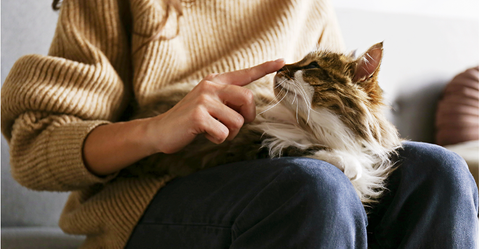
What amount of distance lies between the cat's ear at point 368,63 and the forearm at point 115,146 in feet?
1.57

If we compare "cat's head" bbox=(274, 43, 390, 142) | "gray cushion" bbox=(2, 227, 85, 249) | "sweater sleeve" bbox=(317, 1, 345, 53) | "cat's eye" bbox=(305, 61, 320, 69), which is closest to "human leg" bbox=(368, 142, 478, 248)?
"cat's head" bbox=(274, 43, 390, 142)

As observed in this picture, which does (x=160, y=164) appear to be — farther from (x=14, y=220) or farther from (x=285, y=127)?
(x=14, y=220)

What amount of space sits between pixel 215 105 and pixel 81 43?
0.48 meters

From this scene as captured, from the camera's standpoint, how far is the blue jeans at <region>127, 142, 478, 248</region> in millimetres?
568

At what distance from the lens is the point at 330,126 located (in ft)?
2.48

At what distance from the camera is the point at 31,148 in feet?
2.82

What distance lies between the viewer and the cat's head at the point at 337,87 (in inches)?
29.1

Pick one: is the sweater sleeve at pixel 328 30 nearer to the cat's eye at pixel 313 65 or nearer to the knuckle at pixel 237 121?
the cat's eye at pixel 313 65

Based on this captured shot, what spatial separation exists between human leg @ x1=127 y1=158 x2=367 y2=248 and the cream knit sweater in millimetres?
157

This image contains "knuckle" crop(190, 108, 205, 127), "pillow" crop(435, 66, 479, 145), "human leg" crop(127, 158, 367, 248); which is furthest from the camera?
"pillow" crop(435, 66, 479, 145)

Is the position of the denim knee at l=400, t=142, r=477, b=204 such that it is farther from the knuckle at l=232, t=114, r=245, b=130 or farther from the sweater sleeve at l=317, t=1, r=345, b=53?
the sweater sleeve at l=317, t=1, r=345, b=53

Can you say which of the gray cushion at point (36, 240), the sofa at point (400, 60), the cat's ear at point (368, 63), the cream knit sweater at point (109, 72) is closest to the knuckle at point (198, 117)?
the cream knit sweater at point (109, 72)

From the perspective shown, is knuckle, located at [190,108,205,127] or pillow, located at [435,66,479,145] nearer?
knuckle, located at [190,108,205,127]

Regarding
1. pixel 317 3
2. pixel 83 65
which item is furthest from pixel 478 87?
pixel 83 65
